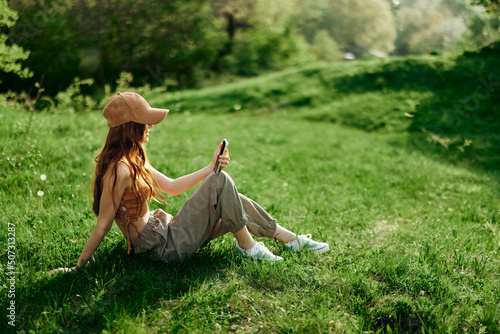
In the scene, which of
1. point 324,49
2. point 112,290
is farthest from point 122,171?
point 324,49

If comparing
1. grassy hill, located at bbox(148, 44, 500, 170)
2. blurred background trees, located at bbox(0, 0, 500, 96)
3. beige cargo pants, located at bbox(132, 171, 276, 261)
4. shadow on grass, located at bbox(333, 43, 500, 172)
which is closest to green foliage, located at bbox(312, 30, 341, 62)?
blurred background trees, located at bbox(0, 0, 500, 96)

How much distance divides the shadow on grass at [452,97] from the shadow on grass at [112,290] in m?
6.51

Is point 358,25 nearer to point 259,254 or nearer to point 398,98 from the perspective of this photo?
point 398,98

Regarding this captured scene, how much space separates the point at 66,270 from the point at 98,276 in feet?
1.01

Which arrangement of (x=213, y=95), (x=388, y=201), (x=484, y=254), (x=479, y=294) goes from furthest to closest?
(x=213, y=95), (x=388, y=201), (x=484, y=254), (x=479, y=294)

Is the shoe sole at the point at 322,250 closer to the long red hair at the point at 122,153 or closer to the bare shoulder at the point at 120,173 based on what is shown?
the long red hair at the point at 122,153

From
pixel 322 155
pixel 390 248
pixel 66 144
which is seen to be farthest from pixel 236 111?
pixel 390 248

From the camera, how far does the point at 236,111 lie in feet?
40.6

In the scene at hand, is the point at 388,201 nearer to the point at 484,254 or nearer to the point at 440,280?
the point at 484,254

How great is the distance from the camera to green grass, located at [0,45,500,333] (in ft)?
8.50

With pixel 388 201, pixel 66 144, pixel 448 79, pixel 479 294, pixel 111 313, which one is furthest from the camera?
pixel 448 79

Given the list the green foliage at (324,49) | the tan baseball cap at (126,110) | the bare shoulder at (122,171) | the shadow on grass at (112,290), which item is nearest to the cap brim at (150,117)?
the tan baseball cap at (126,110)

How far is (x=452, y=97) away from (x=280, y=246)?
10.1 metres

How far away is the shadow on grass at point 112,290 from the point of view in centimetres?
246
